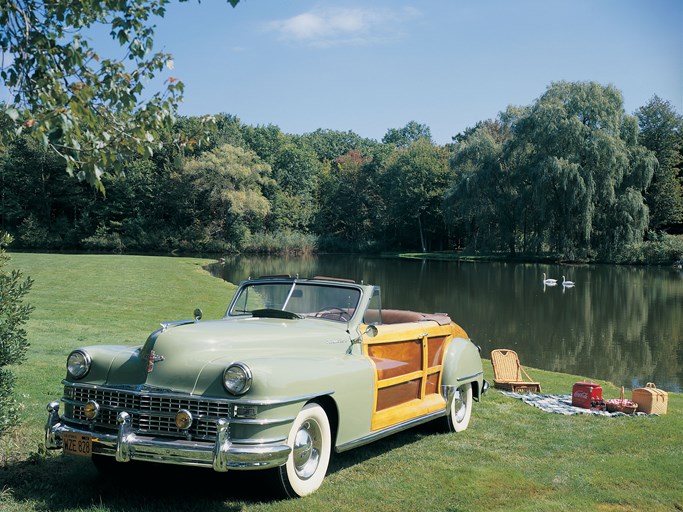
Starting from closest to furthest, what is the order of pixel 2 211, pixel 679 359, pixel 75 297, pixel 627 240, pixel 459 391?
1. pixel 459 391
2. pixel 679 359
3. pixel 75 297
4. pixel 627 240
5. pixel 2 211

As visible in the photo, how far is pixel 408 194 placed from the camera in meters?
79.4

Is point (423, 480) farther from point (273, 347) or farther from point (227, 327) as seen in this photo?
point (227, 327)

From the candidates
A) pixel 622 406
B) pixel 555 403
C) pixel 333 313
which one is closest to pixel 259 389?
pixel 333 313

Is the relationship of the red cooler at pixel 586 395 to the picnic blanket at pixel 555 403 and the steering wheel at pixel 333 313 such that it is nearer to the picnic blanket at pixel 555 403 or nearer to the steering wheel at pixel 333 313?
the picnic blanket at pixel 555 403

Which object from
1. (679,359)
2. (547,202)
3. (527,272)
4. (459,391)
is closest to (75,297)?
(459,391)

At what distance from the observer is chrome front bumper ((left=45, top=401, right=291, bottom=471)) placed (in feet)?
16.4

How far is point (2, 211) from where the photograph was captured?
71.0 meters

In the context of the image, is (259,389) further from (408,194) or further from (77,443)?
(408,194)

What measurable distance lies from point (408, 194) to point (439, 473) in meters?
73.9

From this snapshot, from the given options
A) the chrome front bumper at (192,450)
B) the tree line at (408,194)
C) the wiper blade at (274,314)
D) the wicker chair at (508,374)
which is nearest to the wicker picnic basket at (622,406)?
the wicker chair at (508,374)

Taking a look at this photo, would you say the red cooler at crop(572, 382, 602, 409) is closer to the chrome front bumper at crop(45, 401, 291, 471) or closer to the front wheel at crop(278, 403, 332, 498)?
the front wheel at crop(278, 403, 332, 498)

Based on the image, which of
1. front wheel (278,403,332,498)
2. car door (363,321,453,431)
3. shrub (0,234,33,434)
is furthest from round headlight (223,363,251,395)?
shrub (0,234,33,434)

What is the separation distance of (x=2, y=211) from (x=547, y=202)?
55355 millimetres

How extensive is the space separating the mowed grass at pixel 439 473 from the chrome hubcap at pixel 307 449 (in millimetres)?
244
